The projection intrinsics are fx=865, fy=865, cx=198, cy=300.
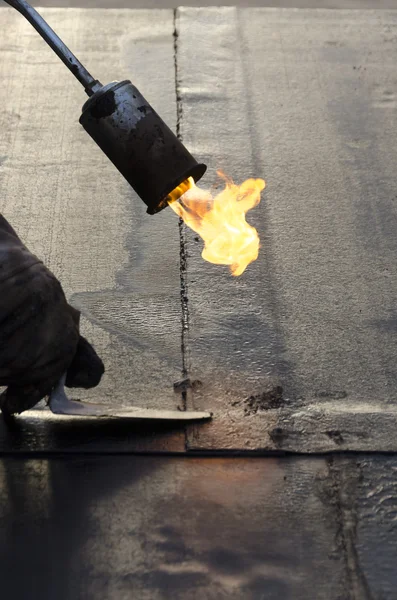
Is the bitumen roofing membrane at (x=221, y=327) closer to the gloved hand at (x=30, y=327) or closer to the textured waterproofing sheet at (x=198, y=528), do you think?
the textured waterproofing sheet at (x=198, y=528)

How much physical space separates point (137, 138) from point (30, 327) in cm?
66

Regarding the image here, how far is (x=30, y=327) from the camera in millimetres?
2590

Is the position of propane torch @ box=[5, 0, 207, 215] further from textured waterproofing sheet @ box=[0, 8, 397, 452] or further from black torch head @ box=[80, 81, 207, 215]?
textured waterproofing sheet @ box=[0, 8, 397, 452]

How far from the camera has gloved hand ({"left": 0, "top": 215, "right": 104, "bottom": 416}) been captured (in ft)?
8.38

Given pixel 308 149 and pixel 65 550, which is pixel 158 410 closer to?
pixel 65 550

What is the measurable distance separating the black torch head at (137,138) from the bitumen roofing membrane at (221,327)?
882 millimetres

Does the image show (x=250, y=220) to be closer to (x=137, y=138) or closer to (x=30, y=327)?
(x=137, y=138)

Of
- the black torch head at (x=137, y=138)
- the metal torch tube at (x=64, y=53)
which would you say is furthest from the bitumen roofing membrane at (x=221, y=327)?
the metal torch tube at (x=64, y=53)

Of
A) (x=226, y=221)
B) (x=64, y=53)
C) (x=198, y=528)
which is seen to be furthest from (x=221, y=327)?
(x=64, y=53)

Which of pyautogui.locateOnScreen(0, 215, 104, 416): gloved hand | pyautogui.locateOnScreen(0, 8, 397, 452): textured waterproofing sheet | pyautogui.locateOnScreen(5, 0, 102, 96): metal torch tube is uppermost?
pyautogui.locateOnScreen(5, 0, 102, 96): metal torch tube

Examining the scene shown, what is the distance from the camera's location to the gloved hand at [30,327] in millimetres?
2553

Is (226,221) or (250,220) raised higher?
(226,221)

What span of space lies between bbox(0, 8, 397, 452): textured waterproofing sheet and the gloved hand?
333 mm

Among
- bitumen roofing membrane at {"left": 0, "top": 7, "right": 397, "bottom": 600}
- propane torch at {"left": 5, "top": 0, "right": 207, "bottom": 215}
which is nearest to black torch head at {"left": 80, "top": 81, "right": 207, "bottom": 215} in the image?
propane torch at {"left": 5, "top": 0, "right": 207, "bottom": 215}
